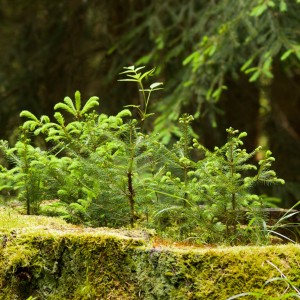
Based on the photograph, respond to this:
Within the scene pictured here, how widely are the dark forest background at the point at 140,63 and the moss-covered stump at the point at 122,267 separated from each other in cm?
389

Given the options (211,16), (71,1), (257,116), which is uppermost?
(71,1)

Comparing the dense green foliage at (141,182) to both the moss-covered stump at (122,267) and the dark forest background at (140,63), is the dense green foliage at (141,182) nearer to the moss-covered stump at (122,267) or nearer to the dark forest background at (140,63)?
the moss-covered stump at (122,267)

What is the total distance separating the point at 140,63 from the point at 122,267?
4530 millimetres

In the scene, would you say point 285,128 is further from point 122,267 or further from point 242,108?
point 122,267

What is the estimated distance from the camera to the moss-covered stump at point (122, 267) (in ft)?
7.10

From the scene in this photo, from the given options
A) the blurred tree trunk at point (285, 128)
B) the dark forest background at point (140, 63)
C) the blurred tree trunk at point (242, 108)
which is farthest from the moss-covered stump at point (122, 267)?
the blurred tree trunk at point (242, 108)

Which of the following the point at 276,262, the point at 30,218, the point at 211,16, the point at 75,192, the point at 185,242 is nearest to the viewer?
the point at 276,262

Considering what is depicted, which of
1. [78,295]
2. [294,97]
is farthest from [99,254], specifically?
[294,97]

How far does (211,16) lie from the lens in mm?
6621

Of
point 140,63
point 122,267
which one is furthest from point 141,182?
point 140,63

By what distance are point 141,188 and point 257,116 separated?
17.7 feet

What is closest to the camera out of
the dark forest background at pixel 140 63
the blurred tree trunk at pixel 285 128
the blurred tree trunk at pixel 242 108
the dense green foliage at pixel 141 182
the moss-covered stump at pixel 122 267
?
the moss-covered stump at pixel 122 267

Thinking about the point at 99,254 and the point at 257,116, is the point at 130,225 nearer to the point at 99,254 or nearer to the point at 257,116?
the point at 99,254

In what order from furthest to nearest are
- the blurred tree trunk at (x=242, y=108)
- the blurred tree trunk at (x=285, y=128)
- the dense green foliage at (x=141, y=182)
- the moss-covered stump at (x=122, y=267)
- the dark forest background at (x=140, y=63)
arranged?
the blurred tree trunk at (x=242, y=108), the blurred tree trunk at (x=285, y=128), the dark forest background at (x=140, y=63), the dense green foliage at (x=141, y=182), the moss-covered stump at (x=122, y=267)
